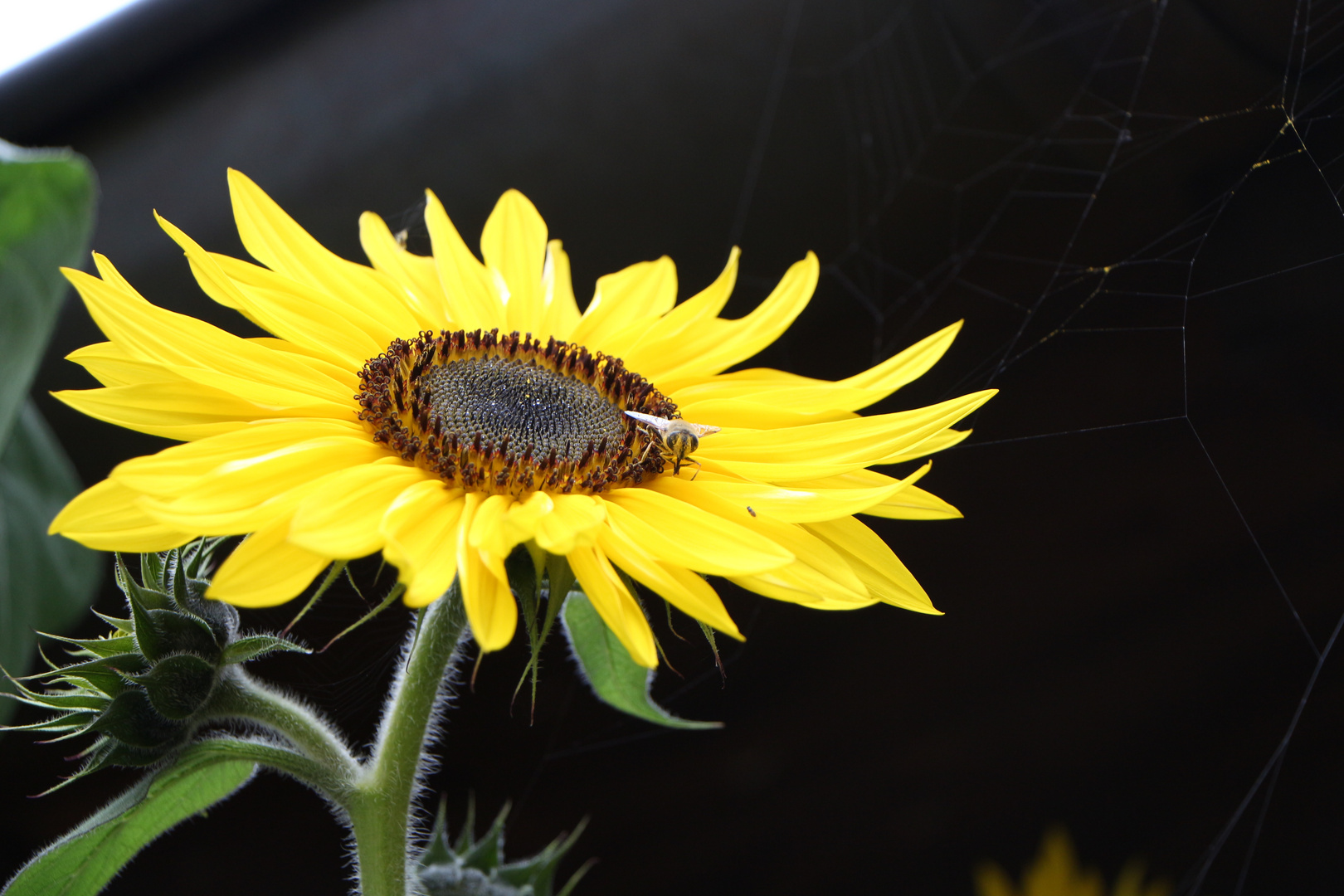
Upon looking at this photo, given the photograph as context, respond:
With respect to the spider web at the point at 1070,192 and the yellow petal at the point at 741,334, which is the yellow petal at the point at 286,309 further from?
the spider web at the point at 1070,192

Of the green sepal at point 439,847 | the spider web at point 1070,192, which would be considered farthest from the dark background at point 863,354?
the green sepal at point 439,847

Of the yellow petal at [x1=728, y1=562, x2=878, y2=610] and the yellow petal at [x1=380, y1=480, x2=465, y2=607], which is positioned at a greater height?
the yellow petal at [x1=380, y1=480, x2=465, y2=607]

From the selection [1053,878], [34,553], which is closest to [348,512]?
[34,553]

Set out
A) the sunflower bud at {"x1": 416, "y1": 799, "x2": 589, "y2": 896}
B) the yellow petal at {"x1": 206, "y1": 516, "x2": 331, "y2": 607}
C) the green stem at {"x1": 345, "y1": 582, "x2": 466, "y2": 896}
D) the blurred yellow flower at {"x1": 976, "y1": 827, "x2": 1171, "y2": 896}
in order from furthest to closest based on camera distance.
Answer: the blurred yellow flower at {"x1": 976, "y1": 827, "x2": 1171, "y2": 896} → the sunflower bud at {"x1": 416, "y1": 799, "x2": 589, "y2": 896} → the green stem at {"x1": 345, "y1": 582, "x2": 466, "y2": 896} → the yellow petal at {"x1": 206, "y1": 516, "x2": 331, "y2": 607}

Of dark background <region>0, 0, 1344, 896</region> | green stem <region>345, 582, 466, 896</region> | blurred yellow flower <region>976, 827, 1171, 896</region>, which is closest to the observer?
green stem <region>345, 582, 466, 896</region>

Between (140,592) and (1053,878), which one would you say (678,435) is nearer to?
(140,592)

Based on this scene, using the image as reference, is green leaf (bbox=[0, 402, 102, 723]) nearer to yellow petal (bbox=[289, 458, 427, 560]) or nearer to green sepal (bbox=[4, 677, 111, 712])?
green sepal (bbox=[4, 677, 111, 712])

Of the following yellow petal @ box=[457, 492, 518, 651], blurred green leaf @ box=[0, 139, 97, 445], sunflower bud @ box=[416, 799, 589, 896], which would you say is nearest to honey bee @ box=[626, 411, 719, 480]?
yellow petal @ box=[457, 492, 518, 651]
